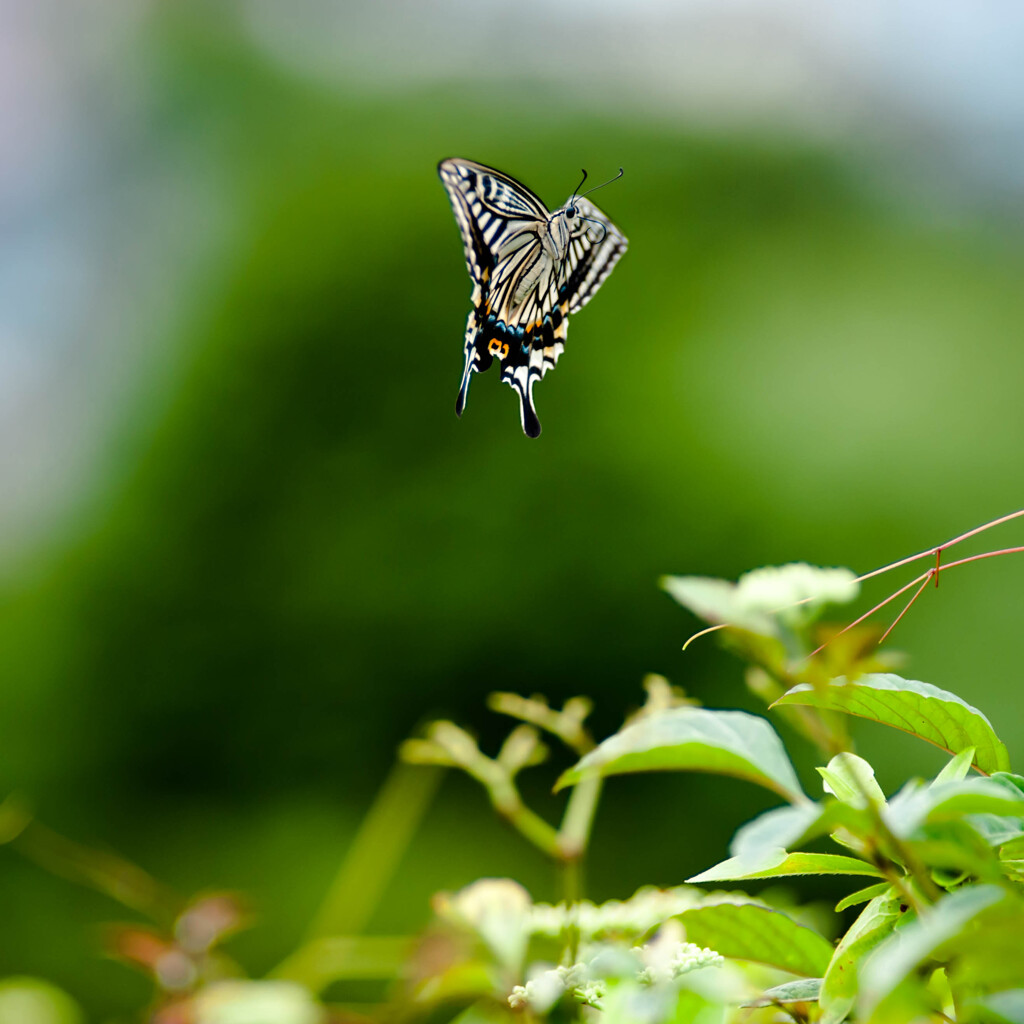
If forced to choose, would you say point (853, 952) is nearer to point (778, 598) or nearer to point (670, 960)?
point (670, 960)

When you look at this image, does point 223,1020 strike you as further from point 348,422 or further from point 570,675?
point 348,422

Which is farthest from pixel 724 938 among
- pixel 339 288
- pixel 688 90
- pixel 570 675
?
pixel 688 90

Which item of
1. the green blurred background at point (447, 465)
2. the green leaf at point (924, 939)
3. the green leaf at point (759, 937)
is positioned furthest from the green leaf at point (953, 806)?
the green blurred background at point (447, 465)

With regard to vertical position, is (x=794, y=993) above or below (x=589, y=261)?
below

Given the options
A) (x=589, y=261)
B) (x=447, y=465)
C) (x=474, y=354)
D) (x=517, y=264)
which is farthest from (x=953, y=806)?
(x=447, y=465)

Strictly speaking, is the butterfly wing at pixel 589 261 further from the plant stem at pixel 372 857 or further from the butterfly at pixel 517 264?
the plant stem at pixel 372 857

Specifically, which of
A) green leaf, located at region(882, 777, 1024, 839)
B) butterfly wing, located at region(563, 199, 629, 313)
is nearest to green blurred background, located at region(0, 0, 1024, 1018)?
butterfly wing, located at region(563, 199, 629, 313)
